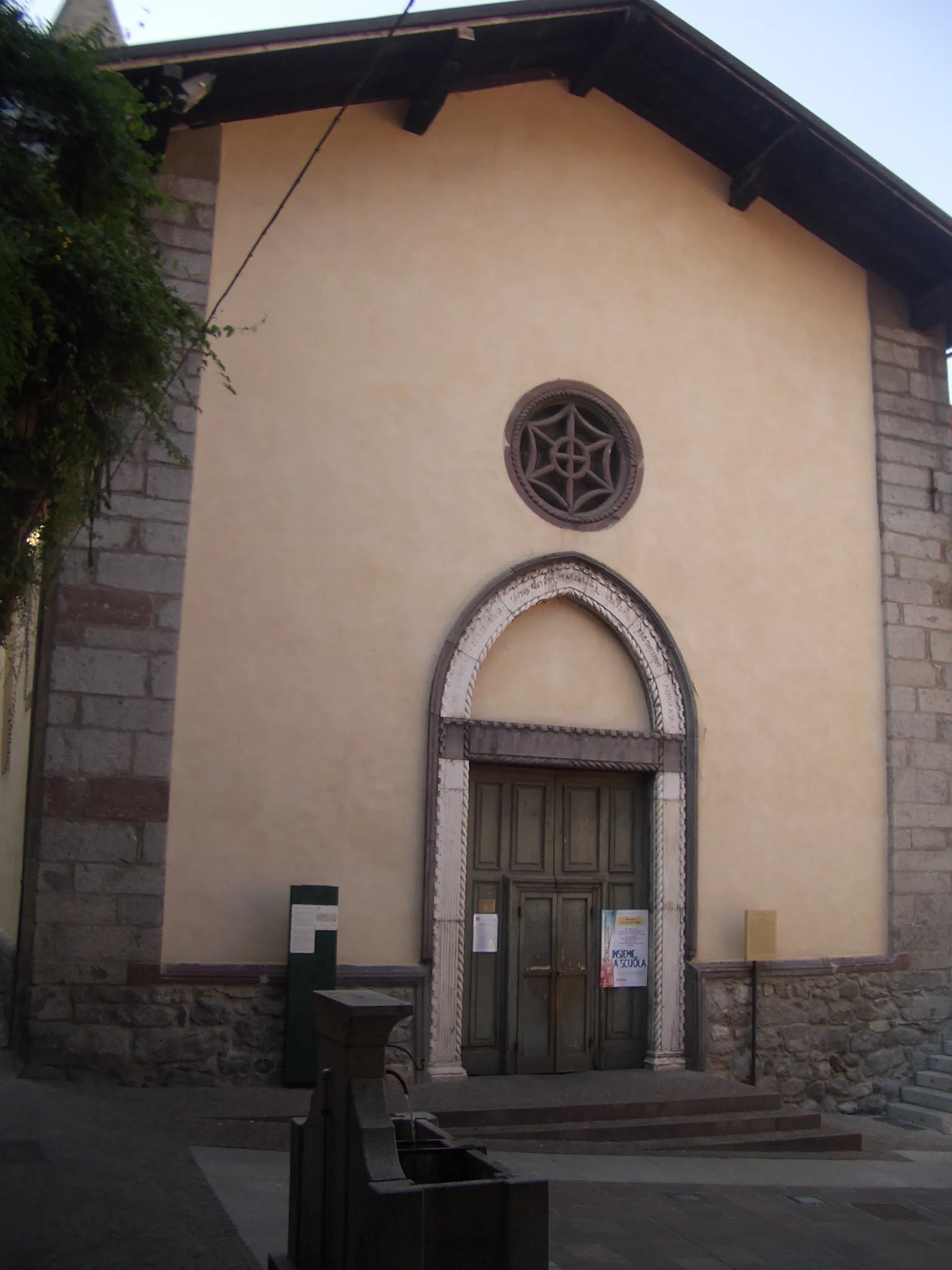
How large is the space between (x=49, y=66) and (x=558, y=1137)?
6750mm

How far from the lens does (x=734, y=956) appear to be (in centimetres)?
1046

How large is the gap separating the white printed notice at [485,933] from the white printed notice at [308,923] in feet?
4.44

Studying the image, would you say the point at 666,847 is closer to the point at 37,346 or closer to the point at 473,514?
the point at 473,514

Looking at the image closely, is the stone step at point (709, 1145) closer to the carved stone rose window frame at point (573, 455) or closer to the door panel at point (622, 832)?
the door panel at point (622, 832)

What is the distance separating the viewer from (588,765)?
10227 millimetres

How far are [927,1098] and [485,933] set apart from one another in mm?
4003

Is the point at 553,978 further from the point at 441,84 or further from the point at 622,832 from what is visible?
the point at 441,84

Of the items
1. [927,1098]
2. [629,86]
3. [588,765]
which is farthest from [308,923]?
[629,86]

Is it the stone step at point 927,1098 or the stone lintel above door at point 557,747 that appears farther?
the stone step at point 927,1098

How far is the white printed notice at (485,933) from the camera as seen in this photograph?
9859 millimetres

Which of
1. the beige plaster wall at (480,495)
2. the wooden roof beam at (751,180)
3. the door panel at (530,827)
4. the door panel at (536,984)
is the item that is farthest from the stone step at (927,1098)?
the wooden roof beam at (751,180)

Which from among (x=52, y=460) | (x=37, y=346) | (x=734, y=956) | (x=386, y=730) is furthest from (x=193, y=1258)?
(x=734, y=956)

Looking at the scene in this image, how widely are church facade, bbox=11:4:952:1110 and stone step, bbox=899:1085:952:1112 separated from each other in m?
0.18

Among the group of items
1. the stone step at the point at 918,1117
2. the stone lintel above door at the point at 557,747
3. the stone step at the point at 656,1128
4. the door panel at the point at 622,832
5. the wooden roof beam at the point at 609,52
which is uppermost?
the wooden roof beam at the point at 609,52
